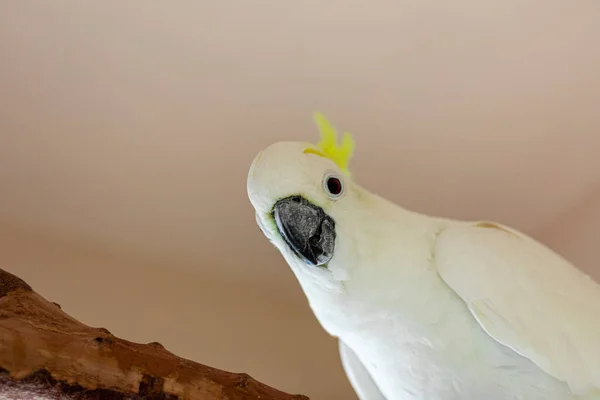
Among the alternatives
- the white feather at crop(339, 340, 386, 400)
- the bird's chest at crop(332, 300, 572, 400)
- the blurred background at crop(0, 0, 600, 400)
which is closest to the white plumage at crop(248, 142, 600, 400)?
the bird's chest at crop(332, 300, 572, 400)

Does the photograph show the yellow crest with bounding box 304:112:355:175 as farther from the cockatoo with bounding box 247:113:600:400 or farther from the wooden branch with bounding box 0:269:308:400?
the wooden branch with bounding box 0:269:308:400

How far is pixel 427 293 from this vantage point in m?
1.08

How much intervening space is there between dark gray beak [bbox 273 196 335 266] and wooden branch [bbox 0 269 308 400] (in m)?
0.27

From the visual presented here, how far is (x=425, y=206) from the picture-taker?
78.1 inches

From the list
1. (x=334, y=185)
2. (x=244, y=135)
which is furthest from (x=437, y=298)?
(x=244, y=135)

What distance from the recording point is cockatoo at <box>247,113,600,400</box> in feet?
3.30

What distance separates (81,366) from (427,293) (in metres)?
0.67

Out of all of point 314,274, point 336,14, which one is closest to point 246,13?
point 336,14

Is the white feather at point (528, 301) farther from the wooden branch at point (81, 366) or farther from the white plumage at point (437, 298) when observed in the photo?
the wooden branch at point (81, 366)

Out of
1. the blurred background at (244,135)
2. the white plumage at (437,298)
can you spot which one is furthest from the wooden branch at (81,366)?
the blurred background at (244,135)

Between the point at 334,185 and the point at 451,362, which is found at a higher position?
the point at 334,185

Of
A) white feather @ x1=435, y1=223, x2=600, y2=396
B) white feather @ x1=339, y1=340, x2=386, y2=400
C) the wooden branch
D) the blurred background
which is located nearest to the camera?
the wooden branch

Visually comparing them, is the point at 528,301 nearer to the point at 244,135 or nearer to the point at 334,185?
the point at 334,185

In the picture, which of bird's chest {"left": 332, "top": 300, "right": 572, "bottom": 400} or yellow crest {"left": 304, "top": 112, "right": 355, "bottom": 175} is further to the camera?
yellow crest {"left": 304, "top": 112, "right": 355, "bottom": 175}
